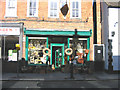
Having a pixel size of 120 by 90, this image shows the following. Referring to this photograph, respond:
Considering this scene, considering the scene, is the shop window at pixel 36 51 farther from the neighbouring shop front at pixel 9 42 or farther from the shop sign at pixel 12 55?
the shop sign at pixel 12 55

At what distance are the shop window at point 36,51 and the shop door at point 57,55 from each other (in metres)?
0.92

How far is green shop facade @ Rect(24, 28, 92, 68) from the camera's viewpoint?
13.5 metres

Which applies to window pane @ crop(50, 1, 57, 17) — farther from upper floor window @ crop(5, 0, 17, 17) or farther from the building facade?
upper floor window @ crop(5, 0, 17, 17)

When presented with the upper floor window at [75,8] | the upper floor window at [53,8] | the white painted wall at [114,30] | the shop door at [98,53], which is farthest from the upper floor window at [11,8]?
the white painted wall at [114,30]

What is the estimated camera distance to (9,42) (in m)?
13.5

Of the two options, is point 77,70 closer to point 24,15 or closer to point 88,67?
point 88,67

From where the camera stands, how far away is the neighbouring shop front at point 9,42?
13398 millimetres

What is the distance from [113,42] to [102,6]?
389 centimetres

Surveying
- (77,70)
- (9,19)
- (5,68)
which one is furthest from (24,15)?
(77,70)

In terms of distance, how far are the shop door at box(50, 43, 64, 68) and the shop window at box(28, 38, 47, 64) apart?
0.92 meters

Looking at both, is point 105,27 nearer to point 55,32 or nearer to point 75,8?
point 75,8

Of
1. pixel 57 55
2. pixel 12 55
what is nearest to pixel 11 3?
pixel 12 55

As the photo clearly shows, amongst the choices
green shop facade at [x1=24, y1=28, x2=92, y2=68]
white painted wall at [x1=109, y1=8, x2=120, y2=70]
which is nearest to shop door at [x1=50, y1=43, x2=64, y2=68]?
green shop facade at [x1=24, y1=28, x2=92, y2=68]

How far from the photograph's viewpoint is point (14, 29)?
1349cm
